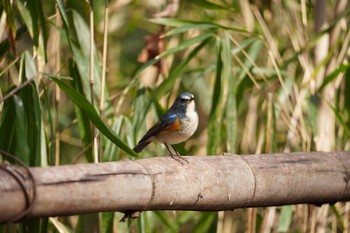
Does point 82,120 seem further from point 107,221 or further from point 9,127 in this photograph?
point 9,127

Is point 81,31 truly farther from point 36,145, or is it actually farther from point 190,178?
point 190,178

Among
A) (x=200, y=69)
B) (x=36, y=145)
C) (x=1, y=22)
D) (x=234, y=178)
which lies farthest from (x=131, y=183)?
(x=200, y=69)

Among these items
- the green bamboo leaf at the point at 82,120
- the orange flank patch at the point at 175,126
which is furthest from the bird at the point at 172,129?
the green bamboo leaf at the point at 82,120

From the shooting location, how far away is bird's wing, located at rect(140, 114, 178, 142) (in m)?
3.07

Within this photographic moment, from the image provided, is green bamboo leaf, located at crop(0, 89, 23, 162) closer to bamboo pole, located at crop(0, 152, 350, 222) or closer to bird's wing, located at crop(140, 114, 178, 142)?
bird's wing, located at crop(140, 114, 178, 142)

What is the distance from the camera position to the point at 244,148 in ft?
14.9

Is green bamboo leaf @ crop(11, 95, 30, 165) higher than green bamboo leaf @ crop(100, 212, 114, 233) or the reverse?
higher

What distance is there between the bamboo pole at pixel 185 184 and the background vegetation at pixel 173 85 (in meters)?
0.38

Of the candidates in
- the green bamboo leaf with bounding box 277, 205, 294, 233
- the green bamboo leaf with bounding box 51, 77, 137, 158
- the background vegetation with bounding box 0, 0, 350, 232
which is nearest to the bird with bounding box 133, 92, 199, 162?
the background vegetation with bounding box 0, 0, 350, 232

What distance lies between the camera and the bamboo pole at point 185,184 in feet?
5.74

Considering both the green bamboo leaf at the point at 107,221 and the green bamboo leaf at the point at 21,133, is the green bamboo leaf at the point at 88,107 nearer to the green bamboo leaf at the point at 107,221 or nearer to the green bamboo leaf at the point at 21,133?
the green bamboo leaf at the point at 21,133

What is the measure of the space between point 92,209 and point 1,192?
0.27 metres

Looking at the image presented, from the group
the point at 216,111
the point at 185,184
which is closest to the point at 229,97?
the point at 216,111

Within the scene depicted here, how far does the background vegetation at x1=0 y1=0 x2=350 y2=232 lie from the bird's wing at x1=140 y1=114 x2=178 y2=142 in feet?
0.48
